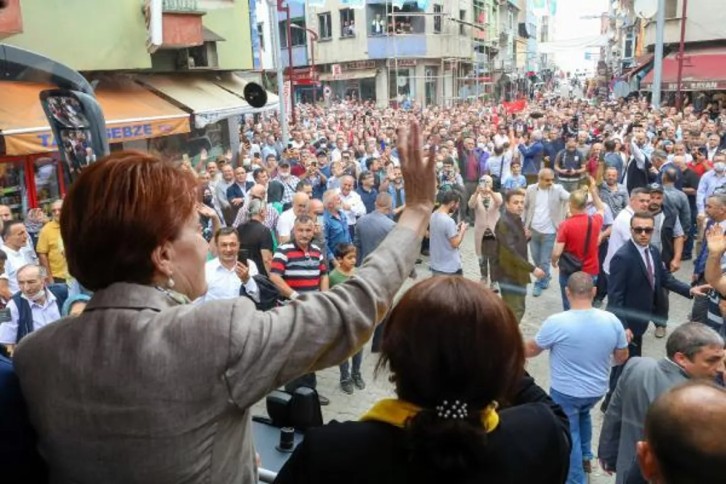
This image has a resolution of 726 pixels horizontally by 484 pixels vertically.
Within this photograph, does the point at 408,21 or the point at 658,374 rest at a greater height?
the point at 408,21

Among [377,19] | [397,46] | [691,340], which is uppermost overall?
[377,19]

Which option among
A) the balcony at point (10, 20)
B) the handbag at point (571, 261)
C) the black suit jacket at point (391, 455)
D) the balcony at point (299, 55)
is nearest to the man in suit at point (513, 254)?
the handbag at point (571, 261)

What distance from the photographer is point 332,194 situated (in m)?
7.83

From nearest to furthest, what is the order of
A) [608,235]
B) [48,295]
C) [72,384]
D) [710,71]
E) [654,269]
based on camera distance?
[72,384] → [48,295] → [654,269] → [608,235] → [710,71]

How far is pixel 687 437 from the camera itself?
149 centimetres

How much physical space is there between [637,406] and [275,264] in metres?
3.36

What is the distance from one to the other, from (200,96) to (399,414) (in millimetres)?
13822

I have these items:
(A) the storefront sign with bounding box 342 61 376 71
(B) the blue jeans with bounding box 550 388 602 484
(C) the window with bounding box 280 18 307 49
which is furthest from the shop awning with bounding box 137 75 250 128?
(C) the window with bounding box 280 18 307 49

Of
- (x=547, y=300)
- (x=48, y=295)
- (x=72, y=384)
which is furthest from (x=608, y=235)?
(x=72, y=384)

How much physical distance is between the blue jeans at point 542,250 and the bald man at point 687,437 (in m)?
6.99

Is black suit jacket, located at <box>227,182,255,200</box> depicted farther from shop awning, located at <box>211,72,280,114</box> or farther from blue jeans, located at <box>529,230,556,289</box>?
shop awning, located at <box>211,72,280,114</box>

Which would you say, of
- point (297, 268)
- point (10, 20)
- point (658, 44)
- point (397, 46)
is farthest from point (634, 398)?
point (397, 46)

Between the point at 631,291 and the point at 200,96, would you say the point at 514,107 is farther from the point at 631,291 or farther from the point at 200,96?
the point at 631,291

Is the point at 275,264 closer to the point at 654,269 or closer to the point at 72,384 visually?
the point at 654,269
